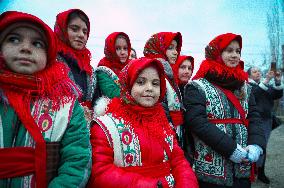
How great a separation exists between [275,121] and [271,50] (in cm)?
1338

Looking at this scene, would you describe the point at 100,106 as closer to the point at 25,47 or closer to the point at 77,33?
the point at 77,33

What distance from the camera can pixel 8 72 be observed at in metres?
1.70

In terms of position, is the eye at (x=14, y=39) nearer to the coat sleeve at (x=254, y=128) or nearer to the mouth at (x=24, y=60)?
the mouth at (x=24, y=60)

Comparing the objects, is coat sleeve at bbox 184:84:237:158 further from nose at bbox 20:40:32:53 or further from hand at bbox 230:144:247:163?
nose at bbox 20:40:32:53

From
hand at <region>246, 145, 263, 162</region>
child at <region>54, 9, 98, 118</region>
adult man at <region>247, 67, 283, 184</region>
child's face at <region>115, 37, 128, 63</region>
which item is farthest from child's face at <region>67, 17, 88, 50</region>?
adult man at <region>247, 67, 283, 184</region>

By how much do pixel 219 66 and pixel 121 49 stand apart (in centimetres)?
142

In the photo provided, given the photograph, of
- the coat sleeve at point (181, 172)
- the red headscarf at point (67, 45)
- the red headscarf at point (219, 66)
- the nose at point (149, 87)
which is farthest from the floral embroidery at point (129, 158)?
the red headscarf at point (219, 66)

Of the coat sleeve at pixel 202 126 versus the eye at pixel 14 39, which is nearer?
the eye at pixel 14 39

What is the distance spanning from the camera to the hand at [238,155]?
9.00 ft

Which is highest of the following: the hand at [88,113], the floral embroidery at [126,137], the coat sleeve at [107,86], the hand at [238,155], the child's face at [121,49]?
the child's face at [121,49]

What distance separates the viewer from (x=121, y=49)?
158 inches

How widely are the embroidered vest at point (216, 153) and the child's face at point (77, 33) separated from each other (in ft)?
4.04

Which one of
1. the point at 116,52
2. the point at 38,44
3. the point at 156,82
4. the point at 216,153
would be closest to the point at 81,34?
the point at 116,52

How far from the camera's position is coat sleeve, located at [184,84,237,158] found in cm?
275
